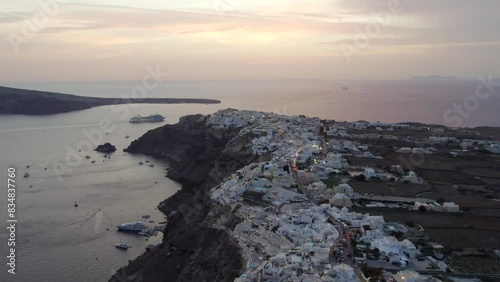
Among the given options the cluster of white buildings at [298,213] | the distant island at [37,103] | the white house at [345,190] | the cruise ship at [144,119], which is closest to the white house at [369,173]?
the cluster of white buildings at [298,213]

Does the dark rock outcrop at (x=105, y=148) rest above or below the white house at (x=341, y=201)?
below

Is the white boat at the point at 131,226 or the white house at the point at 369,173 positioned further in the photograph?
the white house at the point at 369,173

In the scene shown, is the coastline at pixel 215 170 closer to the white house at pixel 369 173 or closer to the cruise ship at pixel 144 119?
the white house at pixel 369 173

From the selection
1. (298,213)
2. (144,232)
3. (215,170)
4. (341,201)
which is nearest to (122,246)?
(144,232)

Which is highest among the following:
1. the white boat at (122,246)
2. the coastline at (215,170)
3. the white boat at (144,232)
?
the coastline at (215,170)

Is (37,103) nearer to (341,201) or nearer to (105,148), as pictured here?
(105,148)

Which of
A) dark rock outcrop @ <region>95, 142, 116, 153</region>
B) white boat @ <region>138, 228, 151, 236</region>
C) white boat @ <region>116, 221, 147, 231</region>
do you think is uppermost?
→ dark rock outcrop @ <region>95, 142, 116, 153</region>

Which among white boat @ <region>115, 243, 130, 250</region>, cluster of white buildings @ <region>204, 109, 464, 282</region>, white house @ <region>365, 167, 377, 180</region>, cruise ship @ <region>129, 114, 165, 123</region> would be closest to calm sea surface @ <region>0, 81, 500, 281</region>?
white boat @ <region>115, 243, 130, 250</region>

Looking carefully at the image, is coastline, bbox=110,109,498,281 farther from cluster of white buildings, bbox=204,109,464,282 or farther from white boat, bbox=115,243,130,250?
white boat, bbox=115,243,130,250

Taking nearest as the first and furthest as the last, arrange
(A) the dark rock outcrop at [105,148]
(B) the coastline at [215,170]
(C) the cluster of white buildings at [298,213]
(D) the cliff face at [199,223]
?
1. (C) the cluster of white buildings at [298,213]
2. (D) the cliff face at [199,223]
3. (B) the coastline at [215,170]
4. (A) the dark rock outcrop at [105,148]
